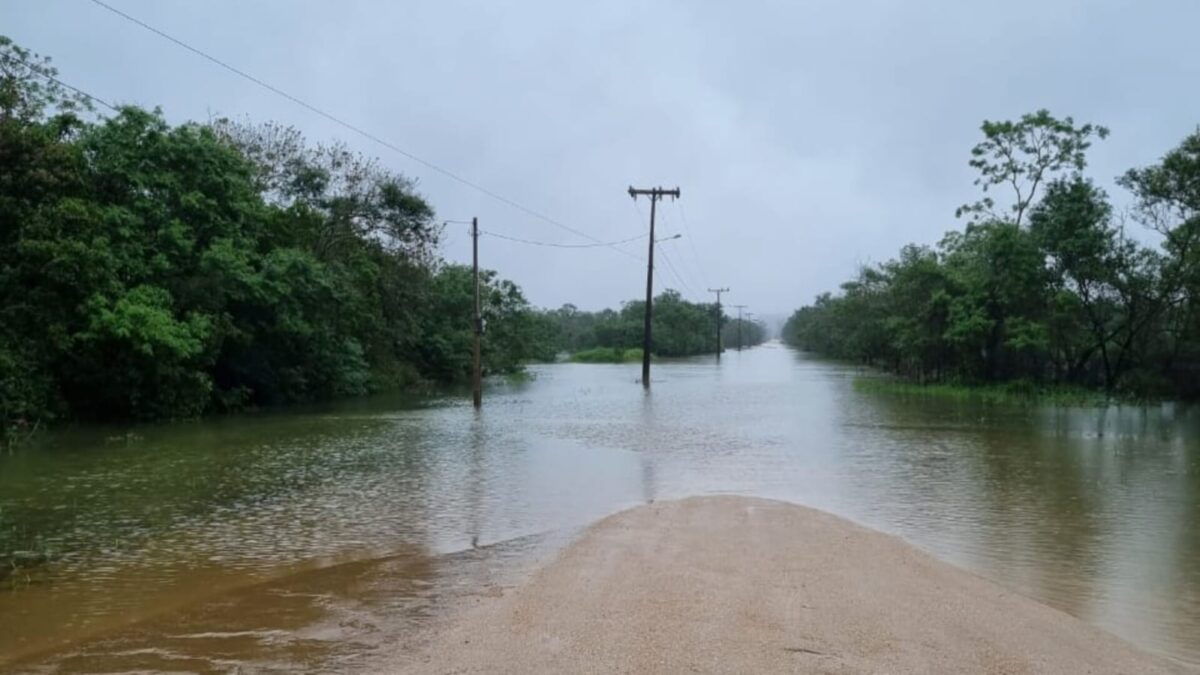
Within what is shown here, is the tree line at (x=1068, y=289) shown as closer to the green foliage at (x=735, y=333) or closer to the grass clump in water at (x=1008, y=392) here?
the grass clump in water at (x=1008, y=392)

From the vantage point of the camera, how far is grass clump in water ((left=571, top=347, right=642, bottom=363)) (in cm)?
8900

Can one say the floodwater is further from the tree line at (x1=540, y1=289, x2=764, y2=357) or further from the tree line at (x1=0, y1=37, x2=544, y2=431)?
the tree line at (x1=540, y1=289, x2=764, y2=357)

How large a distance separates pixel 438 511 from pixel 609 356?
7995cm

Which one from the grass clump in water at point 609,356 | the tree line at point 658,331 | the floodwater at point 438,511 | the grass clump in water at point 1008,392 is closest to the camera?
the floodwater at point 438,511

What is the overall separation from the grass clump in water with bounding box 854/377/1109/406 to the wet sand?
2522 cm

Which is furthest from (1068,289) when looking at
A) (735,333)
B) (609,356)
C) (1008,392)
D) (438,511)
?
(735,333)

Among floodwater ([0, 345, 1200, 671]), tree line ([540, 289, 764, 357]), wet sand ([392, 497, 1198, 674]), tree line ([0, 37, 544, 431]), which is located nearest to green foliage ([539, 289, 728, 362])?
tree line ([540, 289, 764, 357])

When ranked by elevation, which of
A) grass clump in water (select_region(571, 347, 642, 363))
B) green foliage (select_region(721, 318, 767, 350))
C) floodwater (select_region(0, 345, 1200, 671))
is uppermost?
green foliage (select_region(721, 318, 767, 350))

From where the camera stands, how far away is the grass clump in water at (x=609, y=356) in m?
89.0

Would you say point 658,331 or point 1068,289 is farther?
point 658,331

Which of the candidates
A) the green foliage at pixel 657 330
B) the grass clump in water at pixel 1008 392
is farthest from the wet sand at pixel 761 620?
the green foliage at pixel 657 330

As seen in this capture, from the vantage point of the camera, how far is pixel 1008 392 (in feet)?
109

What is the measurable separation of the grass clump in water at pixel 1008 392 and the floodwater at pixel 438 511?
6034 mm

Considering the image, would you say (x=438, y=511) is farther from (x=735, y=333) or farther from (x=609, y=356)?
(x=735, y=333)
